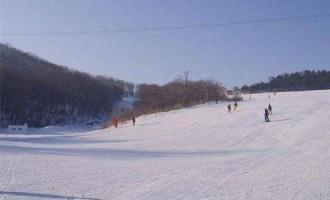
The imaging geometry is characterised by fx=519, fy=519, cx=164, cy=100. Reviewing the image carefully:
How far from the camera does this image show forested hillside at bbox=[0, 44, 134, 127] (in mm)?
123438

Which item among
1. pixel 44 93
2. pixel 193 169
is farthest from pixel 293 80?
pixel 193 169

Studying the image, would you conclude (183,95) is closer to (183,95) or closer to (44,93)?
(183,95)

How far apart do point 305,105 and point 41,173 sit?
2097 inches

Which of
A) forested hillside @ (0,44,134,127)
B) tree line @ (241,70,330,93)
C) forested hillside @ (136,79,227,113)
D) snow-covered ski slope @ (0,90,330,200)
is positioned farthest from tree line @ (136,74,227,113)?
tree line @ (241,70,330,93)

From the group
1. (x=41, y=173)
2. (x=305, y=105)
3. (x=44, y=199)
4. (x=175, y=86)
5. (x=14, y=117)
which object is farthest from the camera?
(x=14, y=117)

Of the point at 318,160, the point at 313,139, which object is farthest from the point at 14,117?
the point at 318,160

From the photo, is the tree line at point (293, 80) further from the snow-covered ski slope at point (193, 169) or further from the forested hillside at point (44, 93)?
the snow-covered ski slope at point (193, 169)

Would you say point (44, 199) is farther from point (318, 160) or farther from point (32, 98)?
point (32, 98)

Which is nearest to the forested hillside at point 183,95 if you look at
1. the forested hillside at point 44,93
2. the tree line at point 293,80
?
the forested hillside at point 44,93

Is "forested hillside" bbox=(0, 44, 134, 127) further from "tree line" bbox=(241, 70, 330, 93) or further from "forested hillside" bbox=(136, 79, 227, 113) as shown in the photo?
"tree line" bbox=(241, 70, 330, 93)

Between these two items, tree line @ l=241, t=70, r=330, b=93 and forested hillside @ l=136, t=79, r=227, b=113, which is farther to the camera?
tree line @ l=241, t=70, r=330, b=93

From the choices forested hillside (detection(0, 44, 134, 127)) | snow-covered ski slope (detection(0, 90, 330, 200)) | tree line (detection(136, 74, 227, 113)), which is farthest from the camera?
forested hillside (detection(0, 44, 134, 127))

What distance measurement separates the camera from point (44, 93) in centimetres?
13575

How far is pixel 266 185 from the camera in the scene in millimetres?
17359
